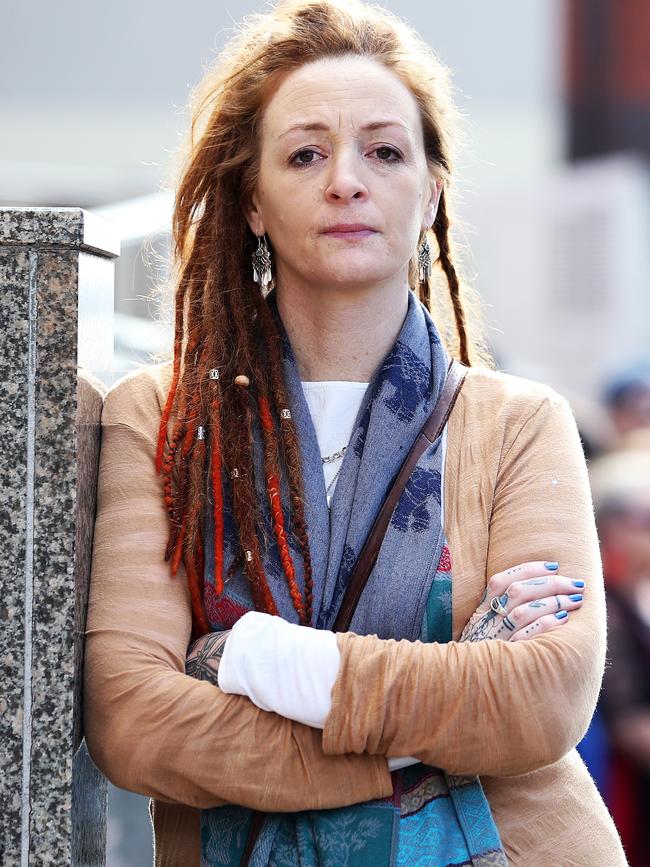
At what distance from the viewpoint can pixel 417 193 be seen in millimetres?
2369

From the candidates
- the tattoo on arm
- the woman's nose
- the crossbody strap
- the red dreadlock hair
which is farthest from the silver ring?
the woman's nose

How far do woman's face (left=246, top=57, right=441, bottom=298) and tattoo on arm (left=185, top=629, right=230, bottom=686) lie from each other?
2.26ft

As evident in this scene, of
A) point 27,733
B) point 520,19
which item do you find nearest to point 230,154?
point 27,733

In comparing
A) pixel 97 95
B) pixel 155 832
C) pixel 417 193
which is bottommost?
pixel 155 832

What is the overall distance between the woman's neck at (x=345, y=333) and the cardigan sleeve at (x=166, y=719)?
471 mm

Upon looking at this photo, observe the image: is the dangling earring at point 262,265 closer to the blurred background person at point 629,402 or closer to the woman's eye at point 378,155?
the woman's eye at point 378,155

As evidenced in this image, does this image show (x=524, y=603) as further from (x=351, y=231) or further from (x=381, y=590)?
(x=351, y=231)

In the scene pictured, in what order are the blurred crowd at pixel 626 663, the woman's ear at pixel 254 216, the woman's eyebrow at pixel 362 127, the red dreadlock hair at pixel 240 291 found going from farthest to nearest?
the blurred crowd at pixel 626 663, the woman's ear at pixel 254 216, the woman's eyebrow at pixel 362 127, the red dreadlock hair at pixel 240 291

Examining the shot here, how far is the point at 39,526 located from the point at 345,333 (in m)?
0.73

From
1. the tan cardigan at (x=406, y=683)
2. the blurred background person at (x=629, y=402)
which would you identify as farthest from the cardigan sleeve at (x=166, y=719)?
the blurred background person at (x=629, y=402)

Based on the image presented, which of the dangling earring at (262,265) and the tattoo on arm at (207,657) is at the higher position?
the dangling earring at (262,265)

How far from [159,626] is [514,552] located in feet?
2.02

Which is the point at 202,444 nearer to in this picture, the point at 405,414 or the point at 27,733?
the point at 405,414

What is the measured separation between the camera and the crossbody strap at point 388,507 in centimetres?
213
